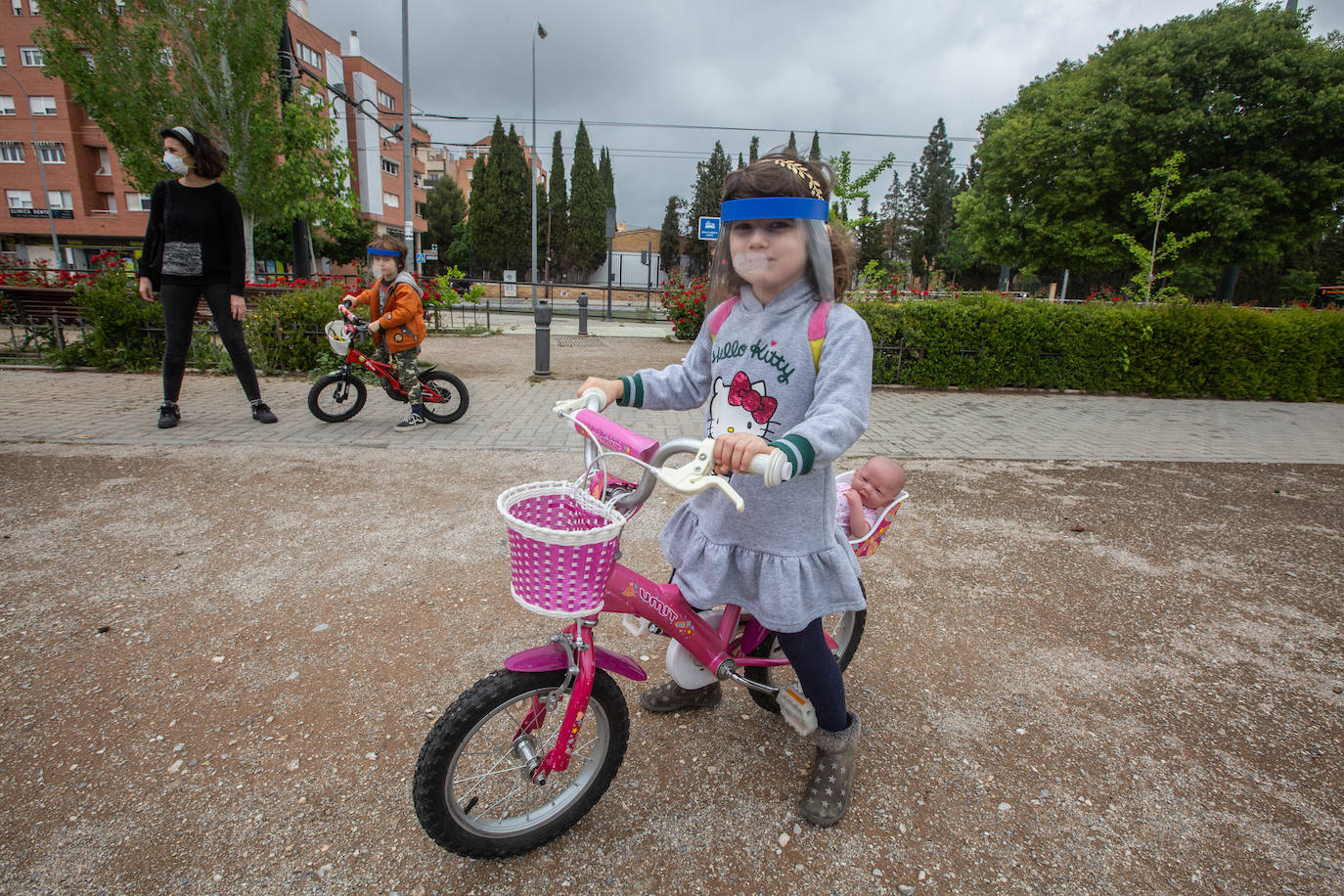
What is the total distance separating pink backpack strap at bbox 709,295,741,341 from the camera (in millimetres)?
1903

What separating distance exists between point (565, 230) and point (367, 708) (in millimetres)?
48400

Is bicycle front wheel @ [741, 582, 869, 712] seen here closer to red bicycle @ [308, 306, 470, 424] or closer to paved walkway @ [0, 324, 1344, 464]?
paved walkway @ [0, 324, 1344, 464]

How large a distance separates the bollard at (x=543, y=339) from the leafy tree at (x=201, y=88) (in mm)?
6590

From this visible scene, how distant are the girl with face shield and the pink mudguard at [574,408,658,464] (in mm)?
194

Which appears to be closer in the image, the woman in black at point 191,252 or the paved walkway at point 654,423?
the woman in black at point 191,252

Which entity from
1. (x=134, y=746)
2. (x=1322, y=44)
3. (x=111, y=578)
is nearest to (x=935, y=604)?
(x=134, y=746)

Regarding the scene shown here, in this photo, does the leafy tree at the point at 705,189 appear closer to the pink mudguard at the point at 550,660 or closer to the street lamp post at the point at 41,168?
the street lamp post at the point at 41,168

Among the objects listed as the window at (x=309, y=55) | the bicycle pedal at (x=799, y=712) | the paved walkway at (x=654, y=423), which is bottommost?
the bicycle pedal at (x=799, y=712)

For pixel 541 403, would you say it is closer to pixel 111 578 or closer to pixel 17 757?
pixel 111 578

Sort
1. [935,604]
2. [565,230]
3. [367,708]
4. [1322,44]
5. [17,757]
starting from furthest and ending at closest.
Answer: [565,230] → [1322,44] → [935,604] → [367,708] → [17,757]

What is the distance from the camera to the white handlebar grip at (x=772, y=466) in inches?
50.5

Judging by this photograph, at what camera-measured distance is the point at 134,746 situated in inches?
81.9

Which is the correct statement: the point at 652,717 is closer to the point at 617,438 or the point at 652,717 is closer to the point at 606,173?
the point at 617,438

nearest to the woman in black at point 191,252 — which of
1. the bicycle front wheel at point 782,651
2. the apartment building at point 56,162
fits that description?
the bicycle front wheel at point 782,651
